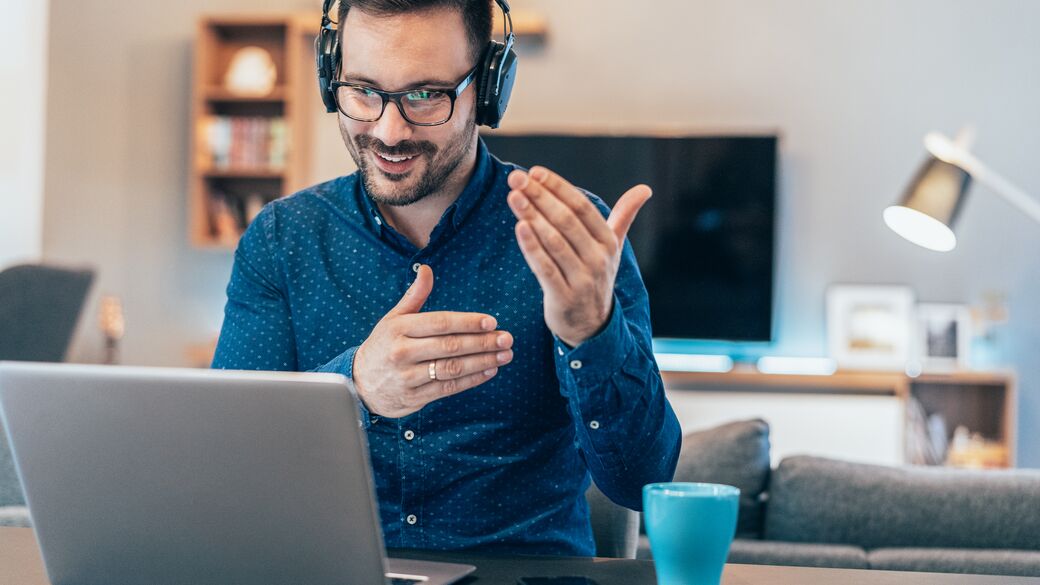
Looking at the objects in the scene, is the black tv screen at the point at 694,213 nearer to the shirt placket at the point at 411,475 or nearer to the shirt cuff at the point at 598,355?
the shirt placket at the point at 411,475

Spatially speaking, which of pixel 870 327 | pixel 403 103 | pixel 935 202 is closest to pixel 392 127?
pixel 403 103

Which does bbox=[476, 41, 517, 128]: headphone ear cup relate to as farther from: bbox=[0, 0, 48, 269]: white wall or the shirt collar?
bbox=[0, 0, 48, 269]: white wall

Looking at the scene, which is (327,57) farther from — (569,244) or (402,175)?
(569,244)

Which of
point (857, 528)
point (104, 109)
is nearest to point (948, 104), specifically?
point (857, 528)

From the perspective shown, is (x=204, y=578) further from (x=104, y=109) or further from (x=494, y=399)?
(x=104, y=109)

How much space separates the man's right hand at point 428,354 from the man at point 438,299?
0.12 m

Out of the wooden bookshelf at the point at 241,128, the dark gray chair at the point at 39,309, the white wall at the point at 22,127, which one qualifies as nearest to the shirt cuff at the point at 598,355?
the dark gray chair at the point at 39,309

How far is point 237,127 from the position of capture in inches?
176

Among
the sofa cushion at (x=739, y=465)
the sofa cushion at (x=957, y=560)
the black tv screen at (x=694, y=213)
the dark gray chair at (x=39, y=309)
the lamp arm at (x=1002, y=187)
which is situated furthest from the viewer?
the black tv screen at (x=694, y=213)

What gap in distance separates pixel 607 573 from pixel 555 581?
0.06 meters

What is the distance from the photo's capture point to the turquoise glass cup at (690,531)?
30.6 inches

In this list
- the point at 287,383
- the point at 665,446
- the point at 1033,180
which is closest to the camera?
the point at 287,383

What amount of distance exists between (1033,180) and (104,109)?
3848 millimetres

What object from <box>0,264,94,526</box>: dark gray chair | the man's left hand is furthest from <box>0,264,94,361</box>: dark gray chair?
the man's left hand
